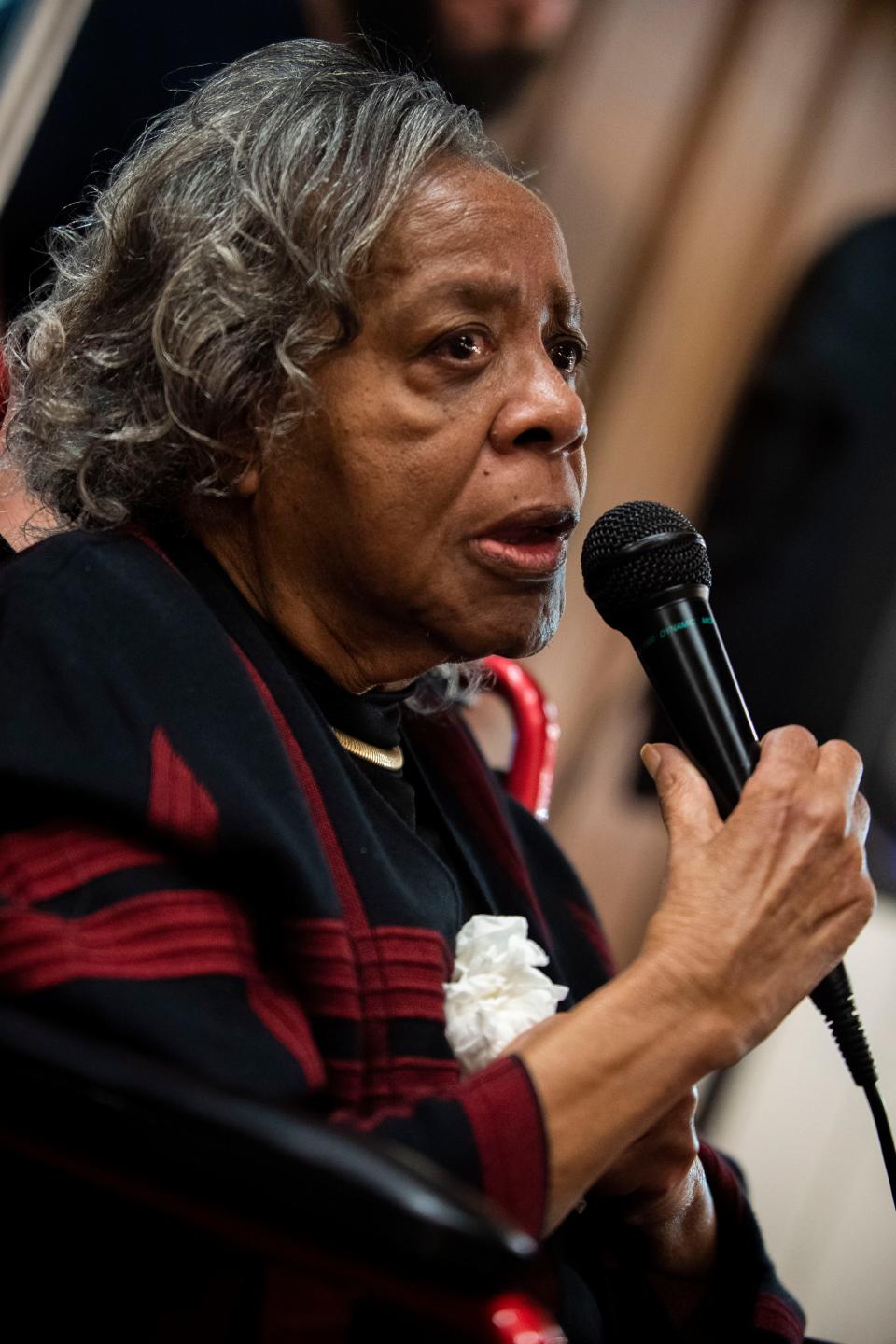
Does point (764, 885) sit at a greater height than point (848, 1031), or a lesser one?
greater

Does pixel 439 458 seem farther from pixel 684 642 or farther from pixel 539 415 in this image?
pixel 684 642

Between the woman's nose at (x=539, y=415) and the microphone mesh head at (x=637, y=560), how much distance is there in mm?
111

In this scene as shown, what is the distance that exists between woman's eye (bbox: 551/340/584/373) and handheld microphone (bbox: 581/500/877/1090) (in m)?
0.27

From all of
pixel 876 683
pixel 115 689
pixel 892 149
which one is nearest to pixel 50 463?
pixel 115 689

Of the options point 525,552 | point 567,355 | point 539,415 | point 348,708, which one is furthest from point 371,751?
point 567,355

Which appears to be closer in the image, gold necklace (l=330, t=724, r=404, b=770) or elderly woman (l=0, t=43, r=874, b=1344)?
elderly woman (l=0, t=43, r=874, b=1344)

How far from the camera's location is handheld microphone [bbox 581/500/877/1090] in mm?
1059

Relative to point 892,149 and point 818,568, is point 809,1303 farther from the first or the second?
point 892,149

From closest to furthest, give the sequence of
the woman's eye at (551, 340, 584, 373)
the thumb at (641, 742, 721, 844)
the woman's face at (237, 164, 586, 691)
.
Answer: the thumb at (641, 742, 721, 844) < the woman's face at (237, 164, 586, 691) < the woman's eye at (551, 340, 584, 373)

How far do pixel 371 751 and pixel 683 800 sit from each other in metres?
0.38

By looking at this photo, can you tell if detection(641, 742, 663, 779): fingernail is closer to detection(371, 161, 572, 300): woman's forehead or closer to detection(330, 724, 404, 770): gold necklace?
detection(330, 724, 404, 770): gold necklace

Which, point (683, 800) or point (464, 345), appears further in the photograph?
point (464, 345)

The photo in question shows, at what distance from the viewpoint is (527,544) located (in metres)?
1.23

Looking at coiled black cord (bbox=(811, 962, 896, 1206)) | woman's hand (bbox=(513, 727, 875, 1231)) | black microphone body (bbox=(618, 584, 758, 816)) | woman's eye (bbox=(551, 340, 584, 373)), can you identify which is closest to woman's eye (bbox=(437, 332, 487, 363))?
woman's eye (bbox=(551, 340, 584, 373))
